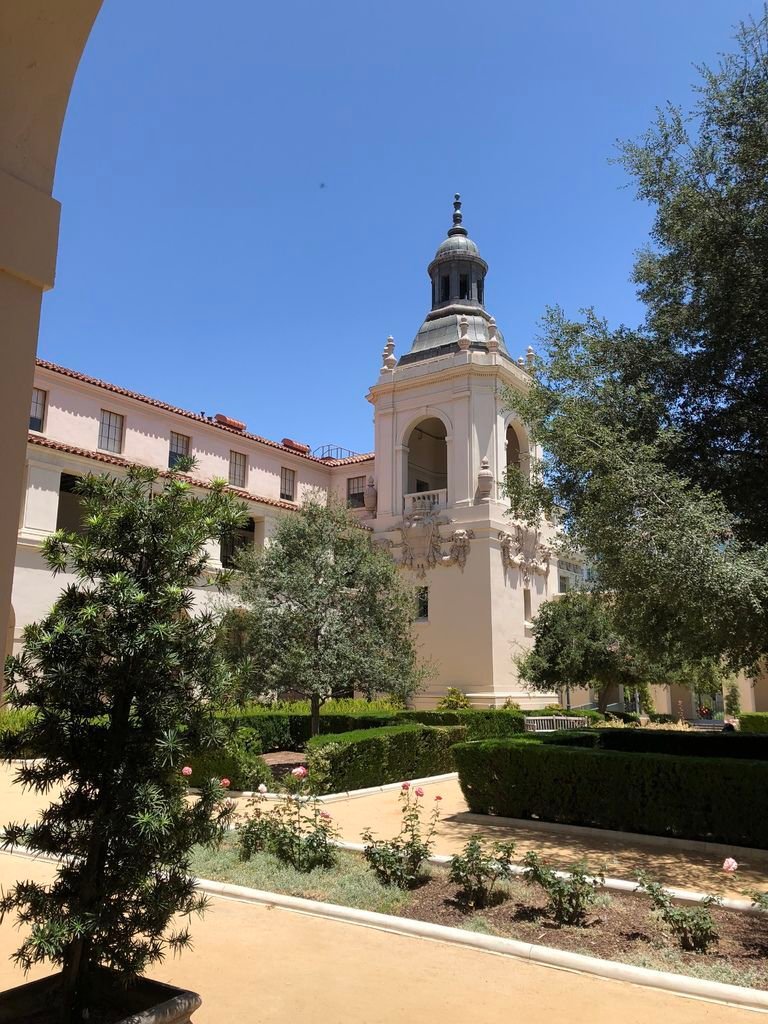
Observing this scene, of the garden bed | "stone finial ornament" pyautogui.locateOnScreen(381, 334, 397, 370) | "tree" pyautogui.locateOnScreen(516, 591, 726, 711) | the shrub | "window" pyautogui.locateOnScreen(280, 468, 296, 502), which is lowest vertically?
the garden bed

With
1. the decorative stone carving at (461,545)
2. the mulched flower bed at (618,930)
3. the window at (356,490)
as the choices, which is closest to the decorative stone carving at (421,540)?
the decorative stone carving at (461,545)

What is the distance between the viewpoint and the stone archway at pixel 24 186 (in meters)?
3.36

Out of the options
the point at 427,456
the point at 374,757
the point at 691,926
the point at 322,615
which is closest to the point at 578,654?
the point at 322,615

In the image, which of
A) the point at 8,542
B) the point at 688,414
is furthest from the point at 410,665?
the point at 8,542

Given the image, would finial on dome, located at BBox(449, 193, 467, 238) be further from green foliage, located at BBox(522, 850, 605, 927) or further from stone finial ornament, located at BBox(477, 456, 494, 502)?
green foliage, located at BBox(522, 850, 605, 927)

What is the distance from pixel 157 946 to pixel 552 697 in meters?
30.8

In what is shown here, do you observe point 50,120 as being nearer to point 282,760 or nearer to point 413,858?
point 413,858

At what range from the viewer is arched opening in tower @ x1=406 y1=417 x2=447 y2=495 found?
38156mm

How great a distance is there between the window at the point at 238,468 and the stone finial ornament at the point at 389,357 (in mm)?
8349

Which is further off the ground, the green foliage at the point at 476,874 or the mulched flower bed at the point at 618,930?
the green foliage at the point at 476,874

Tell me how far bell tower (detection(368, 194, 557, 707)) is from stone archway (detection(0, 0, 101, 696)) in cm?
2656

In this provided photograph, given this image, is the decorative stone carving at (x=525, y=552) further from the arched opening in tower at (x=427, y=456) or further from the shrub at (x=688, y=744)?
the shrub at (x=688, y=744)

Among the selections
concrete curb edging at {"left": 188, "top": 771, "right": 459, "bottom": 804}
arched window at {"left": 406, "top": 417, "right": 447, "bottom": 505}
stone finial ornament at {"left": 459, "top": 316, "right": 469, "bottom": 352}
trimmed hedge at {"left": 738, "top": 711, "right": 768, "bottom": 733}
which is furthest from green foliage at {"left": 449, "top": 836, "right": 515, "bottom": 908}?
trimmed hedge at {"left": 738, "top": 711, "right": 768, "bottom": 733}

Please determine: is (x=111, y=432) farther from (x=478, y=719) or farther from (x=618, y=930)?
(x=618, y=930)
